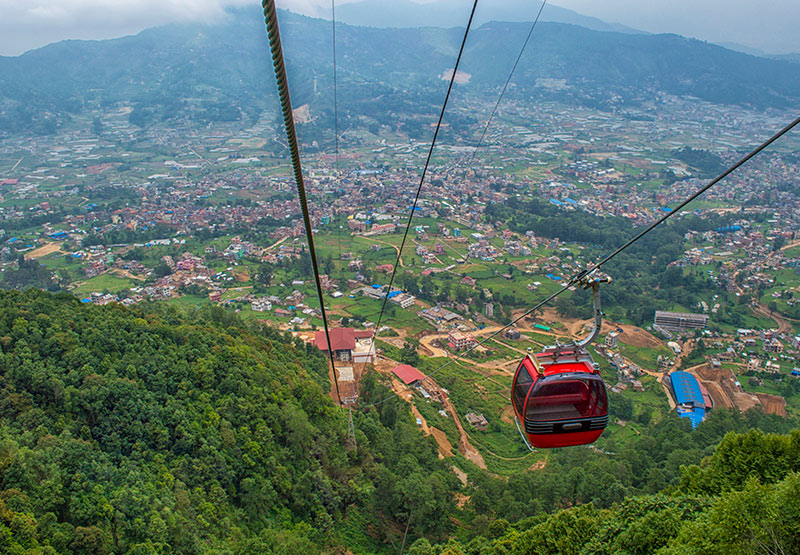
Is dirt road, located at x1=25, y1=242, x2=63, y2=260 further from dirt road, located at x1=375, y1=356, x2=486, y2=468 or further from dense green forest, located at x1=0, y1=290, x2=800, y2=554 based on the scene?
dirt road, located at x1=375, y1=356, x2=486, y2=468

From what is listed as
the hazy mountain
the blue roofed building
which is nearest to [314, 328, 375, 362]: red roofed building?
the blue roofed building

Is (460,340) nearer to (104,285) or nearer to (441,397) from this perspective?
(441,397)

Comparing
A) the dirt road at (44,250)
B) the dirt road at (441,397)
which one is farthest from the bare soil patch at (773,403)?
the dirt road at (44,250)

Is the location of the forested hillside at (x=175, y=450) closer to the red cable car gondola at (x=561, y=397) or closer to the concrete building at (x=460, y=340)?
the red cable car gondola at (x=561, y=397)

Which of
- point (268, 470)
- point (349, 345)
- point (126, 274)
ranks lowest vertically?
point (126, 274)

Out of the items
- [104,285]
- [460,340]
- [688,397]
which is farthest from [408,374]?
[104,285]

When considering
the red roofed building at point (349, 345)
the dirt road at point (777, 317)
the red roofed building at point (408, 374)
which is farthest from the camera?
the dirt road at point (777, 317)
